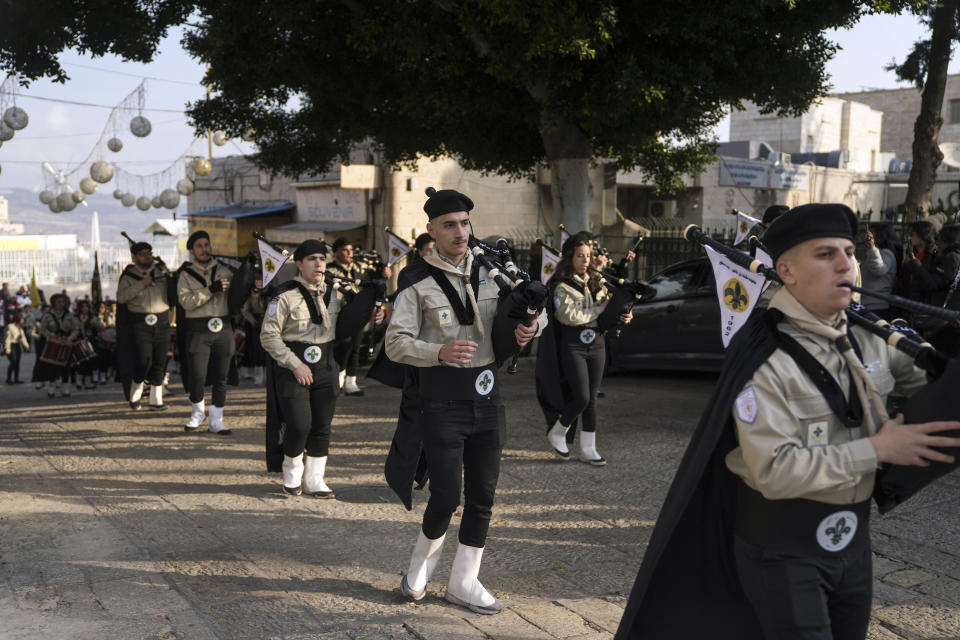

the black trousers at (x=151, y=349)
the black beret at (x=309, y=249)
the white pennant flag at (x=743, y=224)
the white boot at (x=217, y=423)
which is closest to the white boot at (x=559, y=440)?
the white pennant flag at (x=743, y=224)

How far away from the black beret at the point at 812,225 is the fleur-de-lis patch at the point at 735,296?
5.52 feet

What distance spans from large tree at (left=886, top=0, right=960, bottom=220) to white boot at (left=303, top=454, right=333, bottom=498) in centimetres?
1100

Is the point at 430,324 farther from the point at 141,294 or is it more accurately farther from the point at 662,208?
the point at 662,208

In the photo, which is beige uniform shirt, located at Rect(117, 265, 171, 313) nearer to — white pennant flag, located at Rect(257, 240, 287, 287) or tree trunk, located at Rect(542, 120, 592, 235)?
white pennant flag, located at Rect(257, 240, 287, 287)

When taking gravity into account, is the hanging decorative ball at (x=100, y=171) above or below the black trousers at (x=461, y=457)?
above

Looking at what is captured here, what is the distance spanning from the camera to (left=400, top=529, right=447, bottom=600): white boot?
4.96 metres

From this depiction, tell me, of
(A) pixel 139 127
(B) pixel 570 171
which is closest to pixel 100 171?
(A) pixel 139 127

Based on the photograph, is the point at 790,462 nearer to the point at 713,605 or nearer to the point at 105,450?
the point at 713,605

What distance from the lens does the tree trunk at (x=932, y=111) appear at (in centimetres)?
1443

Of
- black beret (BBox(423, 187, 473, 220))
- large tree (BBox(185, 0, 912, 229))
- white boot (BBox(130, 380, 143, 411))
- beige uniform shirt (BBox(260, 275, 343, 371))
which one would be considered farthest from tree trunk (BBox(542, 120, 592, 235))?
black beret (BBox(423, 187, 473, 220))

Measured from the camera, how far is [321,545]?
6008mm

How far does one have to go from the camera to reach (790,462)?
2.65 meters

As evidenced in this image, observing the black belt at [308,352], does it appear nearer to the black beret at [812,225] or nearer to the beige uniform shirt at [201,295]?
the beige uniform shirt at [201,295]

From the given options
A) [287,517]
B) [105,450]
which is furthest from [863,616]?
[105,450]
